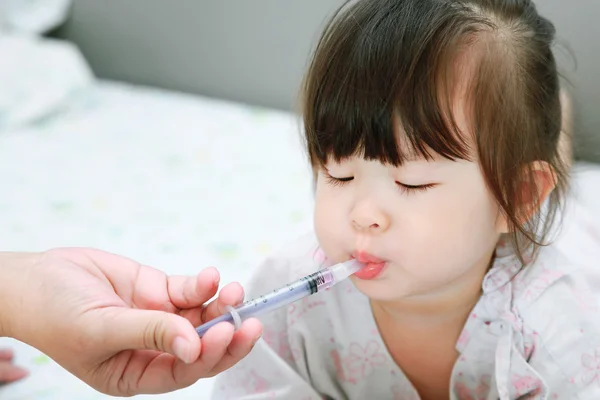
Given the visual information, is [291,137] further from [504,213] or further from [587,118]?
[504,213]

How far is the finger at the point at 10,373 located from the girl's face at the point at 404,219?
537 millimetres

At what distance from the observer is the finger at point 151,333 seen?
0.68m

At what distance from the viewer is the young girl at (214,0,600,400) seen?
2.68ft

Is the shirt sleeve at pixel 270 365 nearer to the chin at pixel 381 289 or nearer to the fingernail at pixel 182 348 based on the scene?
the chin at pixel 381 289

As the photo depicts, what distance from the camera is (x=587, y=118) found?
160cm

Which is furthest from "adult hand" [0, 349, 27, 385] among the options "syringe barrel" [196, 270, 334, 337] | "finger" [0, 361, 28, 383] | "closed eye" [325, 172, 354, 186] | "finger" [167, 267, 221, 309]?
"closed eye" [325, 172, 354, 186]

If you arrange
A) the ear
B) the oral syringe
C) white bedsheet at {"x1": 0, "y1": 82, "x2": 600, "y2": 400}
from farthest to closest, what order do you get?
white bedsheet at {"x1": 0, "y1": 82, "x2": 600, "y2": 400} < the ear < the oral syringe

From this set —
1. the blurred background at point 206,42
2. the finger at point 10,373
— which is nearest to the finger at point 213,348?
the finger at point 10,373

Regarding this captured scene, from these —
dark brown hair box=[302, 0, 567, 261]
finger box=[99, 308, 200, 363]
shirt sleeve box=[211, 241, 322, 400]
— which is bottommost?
shirt sleeve box=[211, 241, 322, 400]

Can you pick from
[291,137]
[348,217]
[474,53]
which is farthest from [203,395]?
[291,137]

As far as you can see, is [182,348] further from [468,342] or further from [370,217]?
[468,342]

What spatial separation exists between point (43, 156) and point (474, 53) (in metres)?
1.28

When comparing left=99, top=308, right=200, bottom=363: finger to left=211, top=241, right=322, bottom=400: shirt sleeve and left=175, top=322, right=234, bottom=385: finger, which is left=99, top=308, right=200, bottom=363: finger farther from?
left=211, top=241, right=322, bottom=400: shirt sleeve

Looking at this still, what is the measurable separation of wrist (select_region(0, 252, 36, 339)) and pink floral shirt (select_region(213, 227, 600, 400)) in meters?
0.30
